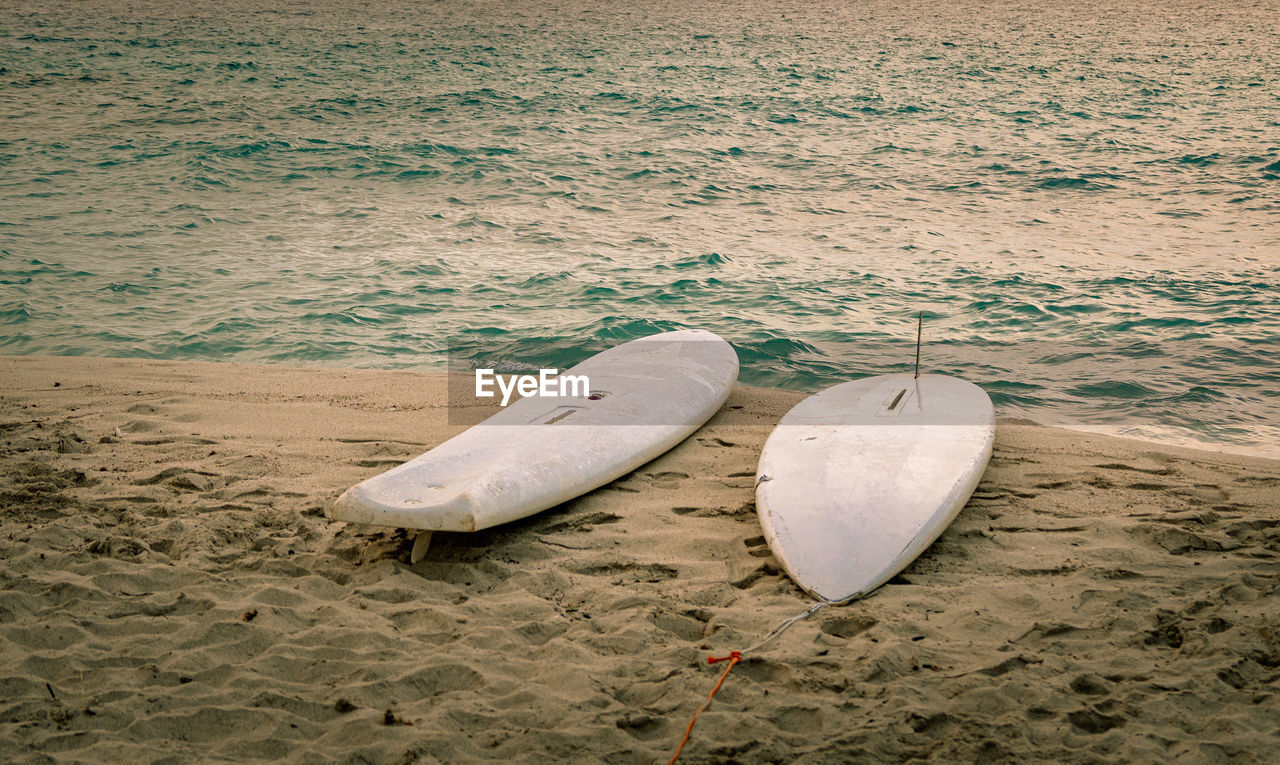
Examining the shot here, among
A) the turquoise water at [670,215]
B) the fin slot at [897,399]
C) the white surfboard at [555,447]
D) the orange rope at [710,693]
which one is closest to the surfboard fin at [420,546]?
the white surfboard at [555,447]

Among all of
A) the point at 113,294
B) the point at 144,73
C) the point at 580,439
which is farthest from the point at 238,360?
the point at 144,73

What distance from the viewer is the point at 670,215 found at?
1144 cm

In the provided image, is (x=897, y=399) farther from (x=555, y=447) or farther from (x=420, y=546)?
(x=420, y=546)

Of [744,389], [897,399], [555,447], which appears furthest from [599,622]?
[744,389]

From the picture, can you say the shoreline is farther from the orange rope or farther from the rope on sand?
the orange rope

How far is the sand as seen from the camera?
2.38 m

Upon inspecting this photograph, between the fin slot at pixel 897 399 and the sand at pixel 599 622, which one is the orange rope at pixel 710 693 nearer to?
the sand at pixel 599 622

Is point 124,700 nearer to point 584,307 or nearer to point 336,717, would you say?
point 336,717

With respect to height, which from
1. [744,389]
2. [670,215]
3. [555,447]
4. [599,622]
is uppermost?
[670,215]

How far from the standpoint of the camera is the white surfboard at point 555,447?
336cm

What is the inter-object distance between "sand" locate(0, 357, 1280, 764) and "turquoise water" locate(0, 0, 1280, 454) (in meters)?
2.63

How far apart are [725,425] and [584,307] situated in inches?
135

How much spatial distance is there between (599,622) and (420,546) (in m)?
0.80

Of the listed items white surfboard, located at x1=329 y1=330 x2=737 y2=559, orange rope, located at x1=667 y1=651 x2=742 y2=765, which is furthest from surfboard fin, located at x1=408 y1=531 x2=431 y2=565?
orange rope, located at x1=667 y1=651 x2=742 y2=765
